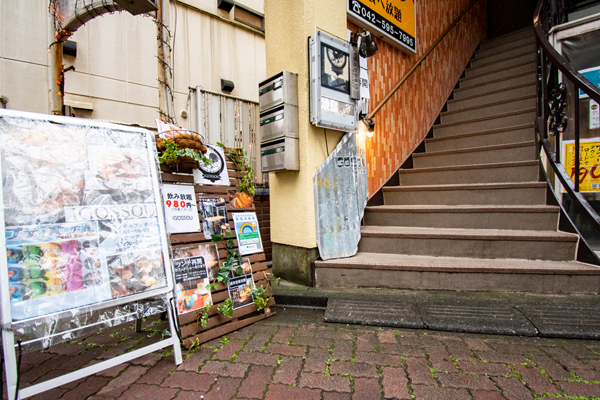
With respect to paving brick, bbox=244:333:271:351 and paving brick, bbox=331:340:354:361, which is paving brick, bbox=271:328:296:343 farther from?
paving brick, bbox=331:340:354:361

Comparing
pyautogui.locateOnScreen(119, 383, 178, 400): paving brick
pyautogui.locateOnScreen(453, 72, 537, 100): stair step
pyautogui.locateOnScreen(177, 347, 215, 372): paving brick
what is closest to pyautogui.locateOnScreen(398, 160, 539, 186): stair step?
pyautogui.locateOnScreen(453, 72, 537, 100): stair step

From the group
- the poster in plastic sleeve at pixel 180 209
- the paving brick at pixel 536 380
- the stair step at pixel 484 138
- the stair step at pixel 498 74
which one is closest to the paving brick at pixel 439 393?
the paving brick at pixel 536 380

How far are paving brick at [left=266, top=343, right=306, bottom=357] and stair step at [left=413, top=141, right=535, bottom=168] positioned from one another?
3450mm

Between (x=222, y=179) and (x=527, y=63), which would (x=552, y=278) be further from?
(x=527, y=63)

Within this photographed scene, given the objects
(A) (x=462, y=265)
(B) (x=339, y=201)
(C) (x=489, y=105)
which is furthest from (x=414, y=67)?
(A) (x=462, y=265)

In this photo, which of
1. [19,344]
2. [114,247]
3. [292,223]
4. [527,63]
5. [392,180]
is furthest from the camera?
[527,63]

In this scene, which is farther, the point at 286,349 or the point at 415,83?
the point at 415,83

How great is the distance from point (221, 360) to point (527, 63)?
627 cm

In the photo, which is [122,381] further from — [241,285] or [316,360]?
[316,360]

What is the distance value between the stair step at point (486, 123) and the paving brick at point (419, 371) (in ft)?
12.7

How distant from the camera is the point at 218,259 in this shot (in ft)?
8.09

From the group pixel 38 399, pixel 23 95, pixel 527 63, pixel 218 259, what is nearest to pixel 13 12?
pixel 23 95

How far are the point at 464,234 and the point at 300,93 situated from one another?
2206 millimetres

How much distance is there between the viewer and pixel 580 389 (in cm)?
156
